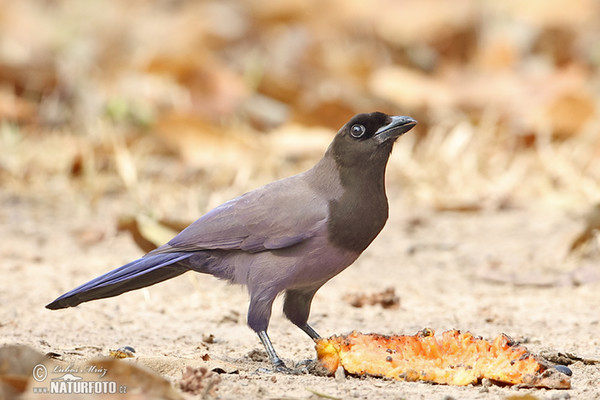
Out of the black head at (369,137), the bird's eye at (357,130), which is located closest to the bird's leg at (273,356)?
the black head at (369,137)

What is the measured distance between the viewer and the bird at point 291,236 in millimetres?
3123

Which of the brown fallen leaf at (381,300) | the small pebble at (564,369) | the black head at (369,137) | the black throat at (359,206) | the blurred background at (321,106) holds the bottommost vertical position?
the small pebble at (564,369)

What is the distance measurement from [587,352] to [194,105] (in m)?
3.88

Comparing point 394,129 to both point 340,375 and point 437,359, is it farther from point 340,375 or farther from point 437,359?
point 340,375

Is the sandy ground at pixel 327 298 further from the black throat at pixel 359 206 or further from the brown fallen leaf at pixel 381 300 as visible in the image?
the black throat at pixel 359 206

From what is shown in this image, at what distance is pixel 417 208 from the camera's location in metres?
6.02

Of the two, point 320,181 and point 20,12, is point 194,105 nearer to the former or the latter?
point 320,181

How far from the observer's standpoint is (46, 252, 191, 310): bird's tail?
Answer: 3.21 metres

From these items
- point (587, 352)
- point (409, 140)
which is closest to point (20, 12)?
point (409, 140)

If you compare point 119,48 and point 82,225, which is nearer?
point 82,225

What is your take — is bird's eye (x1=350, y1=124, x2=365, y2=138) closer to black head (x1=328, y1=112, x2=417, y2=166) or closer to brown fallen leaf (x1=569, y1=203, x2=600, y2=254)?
black head (x1=328, y1=112, x2=417, y2=166)

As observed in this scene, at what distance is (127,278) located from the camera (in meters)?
3.27

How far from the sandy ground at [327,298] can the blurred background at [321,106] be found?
0.29m

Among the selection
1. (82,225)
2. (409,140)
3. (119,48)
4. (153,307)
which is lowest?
(153,307)
